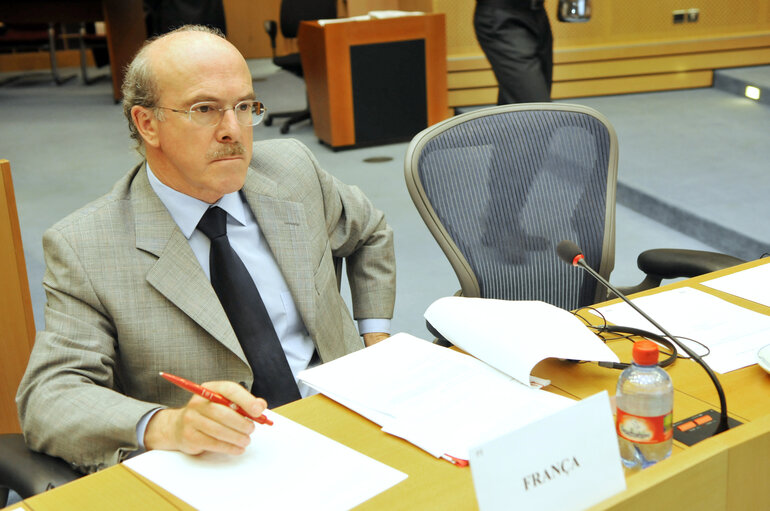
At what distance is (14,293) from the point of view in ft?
6.68

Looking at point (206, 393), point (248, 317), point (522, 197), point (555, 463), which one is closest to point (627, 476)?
point (555, 463)

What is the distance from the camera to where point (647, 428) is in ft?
3.39

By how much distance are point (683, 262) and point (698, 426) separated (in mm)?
763

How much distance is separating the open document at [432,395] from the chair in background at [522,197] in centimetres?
55

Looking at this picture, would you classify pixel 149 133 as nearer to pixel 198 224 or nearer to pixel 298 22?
pixel 198 224

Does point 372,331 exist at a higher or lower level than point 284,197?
lower

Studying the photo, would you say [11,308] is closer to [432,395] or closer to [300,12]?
[432,395]

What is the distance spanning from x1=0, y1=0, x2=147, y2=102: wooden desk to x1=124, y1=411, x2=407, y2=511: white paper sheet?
7.03 m

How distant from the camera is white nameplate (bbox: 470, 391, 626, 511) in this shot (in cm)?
82

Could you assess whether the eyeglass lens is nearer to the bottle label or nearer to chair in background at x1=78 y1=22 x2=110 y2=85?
the bottle label

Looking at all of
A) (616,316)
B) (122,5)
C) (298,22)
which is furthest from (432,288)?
(122,5)

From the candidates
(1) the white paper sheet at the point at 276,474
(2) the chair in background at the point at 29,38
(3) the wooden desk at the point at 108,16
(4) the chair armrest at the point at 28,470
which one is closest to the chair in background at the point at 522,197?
(1) the white paper sheet at the point at 276,474

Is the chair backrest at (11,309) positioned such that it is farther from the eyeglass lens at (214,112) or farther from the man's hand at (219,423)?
A: the man's hand at (219,423)

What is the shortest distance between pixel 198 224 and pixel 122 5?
6.96m
